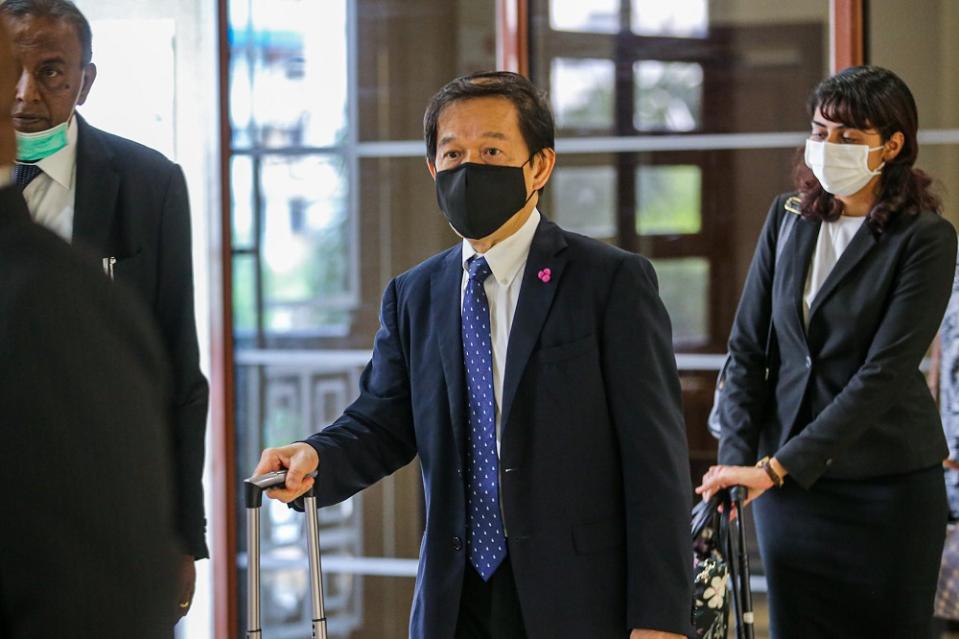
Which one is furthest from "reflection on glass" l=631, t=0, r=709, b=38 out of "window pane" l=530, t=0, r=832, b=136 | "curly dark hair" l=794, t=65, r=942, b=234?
"curly dark hair" l=794, t=65, r=942, b=234

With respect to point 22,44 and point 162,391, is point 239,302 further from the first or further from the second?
point 162,391

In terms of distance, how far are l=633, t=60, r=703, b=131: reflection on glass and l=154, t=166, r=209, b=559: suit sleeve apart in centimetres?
184

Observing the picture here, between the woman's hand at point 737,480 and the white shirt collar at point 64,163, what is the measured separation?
150 centimetres

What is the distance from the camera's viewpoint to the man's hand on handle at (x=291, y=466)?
210 cm

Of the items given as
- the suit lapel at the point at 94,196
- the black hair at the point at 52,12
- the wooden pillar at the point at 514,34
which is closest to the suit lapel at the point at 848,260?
the wooden pillar at the point at 514,34

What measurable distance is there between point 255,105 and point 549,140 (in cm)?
210

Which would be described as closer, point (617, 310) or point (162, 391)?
point (162, 391)

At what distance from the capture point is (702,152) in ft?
12.9

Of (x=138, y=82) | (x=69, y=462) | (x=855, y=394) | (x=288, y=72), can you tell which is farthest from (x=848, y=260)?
(x=138, y=82)

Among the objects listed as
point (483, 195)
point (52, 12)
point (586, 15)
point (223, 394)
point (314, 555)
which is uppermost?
point (586, 15)

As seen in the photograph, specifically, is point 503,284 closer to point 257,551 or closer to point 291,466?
point 291,466

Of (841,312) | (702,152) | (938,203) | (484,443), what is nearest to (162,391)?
(484,443)

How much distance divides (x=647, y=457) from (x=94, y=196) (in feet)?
3.75

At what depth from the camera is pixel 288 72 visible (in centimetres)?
422
